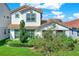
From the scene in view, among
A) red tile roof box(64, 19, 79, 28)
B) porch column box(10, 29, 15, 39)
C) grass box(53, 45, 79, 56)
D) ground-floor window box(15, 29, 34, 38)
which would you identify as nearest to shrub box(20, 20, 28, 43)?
ground-floor window box(15, 29, 34, 38)

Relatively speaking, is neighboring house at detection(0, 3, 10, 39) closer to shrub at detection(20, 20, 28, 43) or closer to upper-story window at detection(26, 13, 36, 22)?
shrub at detection(20, 20, 28, 43)

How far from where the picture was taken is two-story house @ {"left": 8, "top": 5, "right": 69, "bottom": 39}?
10898 millimetres

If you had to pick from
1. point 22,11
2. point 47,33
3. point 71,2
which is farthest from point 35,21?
point 47,33

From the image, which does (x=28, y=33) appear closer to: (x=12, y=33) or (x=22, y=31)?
(x=22, y=31)

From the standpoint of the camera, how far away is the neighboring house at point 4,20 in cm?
1115

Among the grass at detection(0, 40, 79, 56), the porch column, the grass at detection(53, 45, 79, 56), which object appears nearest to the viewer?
the grass at detection(53, 45, 79, 56)

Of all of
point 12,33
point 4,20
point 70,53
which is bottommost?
point 70,53

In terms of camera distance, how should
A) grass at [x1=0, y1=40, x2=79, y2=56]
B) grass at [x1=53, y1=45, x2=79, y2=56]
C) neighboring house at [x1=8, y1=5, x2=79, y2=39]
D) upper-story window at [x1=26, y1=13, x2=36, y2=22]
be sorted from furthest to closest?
upper-story window at [x1=26, y1=13, x2=36, y2=22] → neighboring house at [x1=8, y1=5, x2=79, y2=39] → grass at [x1=0, y1=40, x2=79, y2=56] → grass at [x1=53, y1=45, x2=79, y2=56]

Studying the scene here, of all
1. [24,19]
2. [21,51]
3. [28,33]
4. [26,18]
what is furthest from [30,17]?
[21,51]

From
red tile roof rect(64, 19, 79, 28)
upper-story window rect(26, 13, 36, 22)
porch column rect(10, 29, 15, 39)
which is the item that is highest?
upper-story window rect(26, 13, 36, 22)

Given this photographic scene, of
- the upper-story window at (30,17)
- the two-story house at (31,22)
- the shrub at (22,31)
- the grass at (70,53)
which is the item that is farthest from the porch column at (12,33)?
the grass at (70,53)

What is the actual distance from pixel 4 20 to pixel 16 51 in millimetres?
1895

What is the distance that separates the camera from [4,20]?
36.7 ft

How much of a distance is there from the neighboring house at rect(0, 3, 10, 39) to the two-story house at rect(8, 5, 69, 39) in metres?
0.19
